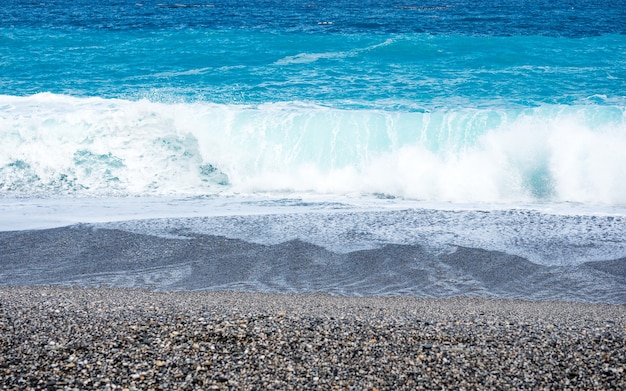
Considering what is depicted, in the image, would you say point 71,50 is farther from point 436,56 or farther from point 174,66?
point 436,56

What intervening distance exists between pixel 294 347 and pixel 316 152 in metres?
7.51

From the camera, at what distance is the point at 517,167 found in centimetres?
984

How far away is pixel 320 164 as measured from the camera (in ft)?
35.6

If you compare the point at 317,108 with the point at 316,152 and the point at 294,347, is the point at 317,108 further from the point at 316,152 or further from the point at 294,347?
the point at 294,347

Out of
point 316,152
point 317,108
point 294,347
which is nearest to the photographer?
point 294,347

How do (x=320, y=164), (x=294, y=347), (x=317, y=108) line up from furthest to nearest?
(x=317, y=108) → (x=320, y=164) → (x=294, y=347)

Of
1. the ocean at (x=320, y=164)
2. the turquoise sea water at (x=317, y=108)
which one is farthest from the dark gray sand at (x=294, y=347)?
the turquoise sea water at (x=317, y=108)

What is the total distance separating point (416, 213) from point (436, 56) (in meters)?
12.1

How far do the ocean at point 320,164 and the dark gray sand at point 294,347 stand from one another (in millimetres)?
1357

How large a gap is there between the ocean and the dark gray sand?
136 centimetres

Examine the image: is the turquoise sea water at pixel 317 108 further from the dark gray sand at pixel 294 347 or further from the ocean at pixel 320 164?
the dark gray sand at pixel 294 347

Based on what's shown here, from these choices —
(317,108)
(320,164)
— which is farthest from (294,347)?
(317,108)

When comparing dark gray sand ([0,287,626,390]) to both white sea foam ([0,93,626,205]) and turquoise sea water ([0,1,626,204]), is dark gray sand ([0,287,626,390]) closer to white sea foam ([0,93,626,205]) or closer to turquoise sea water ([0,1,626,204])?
white sea foam ([0,93,626,205])

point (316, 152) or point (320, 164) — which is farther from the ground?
point (316, 152)
